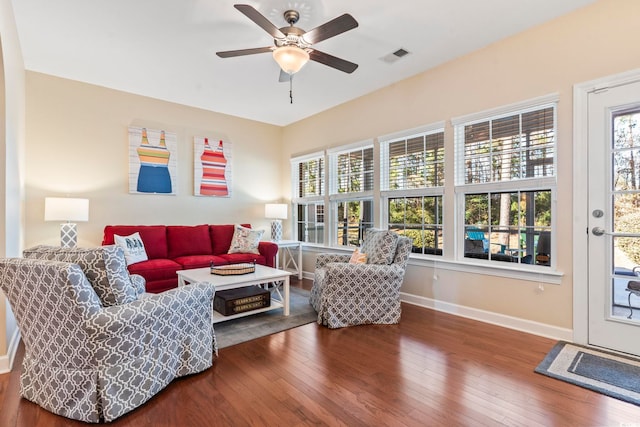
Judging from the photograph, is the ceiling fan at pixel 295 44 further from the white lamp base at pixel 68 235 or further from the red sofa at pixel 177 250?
the white lamp base at pixel 68 235

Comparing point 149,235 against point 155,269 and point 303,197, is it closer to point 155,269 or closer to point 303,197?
point 155,269

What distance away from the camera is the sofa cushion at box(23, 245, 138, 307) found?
1.76 m

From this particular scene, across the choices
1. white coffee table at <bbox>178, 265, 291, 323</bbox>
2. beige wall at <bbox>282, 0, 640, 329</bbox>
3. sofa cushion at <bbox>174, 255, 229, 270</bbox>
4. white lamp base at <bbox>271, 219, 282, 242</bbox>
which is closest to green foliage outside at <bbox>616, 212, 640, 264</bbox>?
beige wall at <bbox>282, 0, 640, 329</bbox>

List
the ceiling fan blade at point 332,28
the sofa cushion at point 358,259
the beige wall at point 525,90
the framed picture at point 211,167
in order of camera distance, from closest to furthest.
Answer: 1. the ceiling fan blade at point 332,28
2. the beige wall at point 525,90
3. the sofa cushion at point 358,259
4. the framed picture at point 211,167

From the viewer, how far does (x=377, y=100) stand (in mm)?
4262

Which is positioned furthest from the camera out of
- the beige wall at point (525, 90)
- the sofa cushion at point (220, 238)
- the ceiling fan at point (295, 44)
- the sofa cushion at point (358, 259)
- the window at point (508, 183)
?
the sofa cushion at point (220, 238)

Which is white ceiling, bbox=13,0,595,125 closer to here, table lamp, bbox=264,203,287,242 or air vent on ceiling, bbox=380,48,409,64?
air vent on ceiling, bbox=380,48,409,64

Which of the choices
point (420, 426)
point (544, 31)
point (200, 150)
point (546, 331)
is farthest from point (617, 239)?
point (200, 150)

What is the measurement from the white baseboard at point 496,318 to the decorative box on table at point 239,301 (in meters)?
1.75

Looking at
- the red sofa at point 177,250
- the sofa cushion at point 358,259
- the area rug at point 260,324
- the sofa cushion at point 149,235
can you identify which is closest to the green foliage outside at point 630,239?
the sofa cushion at point 358,259

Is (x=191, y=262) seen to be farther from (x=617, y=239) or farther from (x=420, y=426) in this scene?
(x=617, y=239)

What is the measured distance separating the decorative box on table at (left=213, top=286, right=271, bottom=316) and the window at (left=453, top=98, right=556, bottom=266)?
223cm

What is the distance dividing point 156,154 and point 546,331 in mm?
5090

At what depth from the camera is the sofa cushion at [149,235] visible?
402 cm
